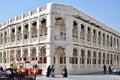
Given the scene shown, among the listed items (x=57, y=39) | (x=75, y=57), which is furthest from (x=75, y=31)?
(x=57, y=39)

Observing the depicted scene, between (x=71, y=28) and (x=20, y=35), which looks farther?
(x=20, y=35)

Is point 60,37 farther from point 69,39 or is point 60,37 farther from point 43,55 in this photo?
point 43,55

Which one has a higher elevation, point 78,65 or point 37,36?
point 37,36

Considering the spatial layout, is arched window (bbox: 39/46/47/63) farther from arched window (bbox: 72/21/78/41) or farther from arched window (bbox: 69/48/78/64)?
arched window (bbox: 72/21/78/41)

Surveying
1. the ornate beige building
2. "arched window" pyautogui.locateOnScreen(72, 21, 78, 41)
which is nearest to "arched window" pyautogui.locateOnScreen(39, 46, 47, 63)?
the ornate beige building

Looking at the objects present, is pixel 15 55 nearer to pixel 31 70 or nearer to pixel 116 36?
pixel 31 70

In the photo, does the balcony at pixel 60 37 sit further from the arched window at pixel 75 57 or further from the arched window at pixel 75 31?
the arched window at pixel 75 57

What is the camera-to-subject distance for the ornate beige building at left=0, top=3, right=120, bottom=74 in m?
38.4

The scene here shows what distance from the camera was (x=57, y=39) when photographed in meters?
38.6

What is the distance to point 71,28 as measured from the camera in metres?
39.3

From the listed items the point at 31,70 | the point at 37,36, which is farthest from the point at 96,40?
the point at 31,70

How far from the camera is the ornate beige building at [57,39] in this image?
38438 mm

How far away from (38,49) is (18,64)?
4.63 metres

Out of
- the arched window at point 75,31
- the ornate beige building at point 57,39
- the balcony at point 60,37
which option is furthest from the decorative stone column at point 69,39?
the arched window at point 75,31
